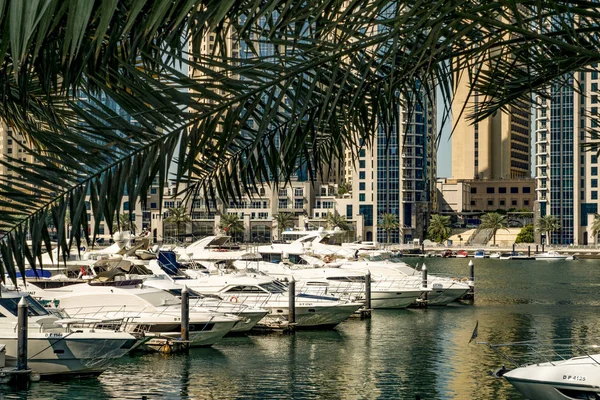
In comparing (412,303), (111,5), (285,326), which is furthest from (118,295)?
(111,5)

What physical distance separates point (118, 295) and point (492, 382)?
17784 mm

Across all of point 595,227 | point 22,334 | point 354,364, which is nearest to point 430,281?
point 354,364

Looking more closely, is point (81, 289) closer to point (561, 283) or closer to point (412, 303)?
point (412, 303)

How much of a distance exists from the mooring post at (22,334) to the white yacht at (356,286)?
30158mm

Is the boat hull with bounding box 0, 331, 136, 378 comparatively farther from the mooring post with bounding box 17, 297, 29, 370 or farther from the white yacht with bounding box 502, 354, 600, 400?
the white yacht with bounding box 502, 354, 600, 400

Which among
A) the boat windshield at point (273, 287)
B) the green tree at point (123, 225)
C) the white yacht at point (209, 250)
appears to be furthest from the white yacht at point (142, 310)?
the white yacht at point (209, 250)

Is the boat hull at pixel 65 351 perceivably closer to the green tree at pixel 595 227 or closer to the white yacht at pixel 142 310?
the white yacht at pixel 142 310

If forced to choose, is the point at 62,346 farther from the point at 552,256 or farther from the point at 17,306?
the point at 552,256

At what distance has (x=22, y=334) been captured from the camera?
3312 centimetres

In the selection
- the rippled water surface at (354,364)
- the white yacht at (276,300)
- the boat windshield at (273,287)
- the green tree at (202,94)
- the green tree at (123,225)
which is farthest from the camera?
the boat windshield at (273,287)

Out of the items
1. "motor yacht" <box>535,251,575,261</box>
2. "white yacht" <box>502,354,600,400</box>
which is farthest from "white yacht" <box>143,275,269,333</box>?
"motor yacht" <box>535,251,575,261</box>

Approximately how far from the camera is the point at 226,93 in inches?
345

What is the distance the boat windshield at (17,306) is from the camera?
35.7m

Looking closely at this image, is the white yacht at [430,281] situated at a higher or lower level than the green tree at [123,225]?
lower
